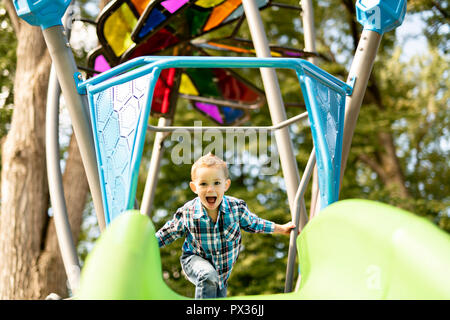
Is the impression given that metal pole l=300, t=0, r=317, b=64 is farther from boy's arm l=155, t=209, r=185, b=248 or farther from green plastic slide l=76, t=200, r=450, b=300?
green plastic slide l=76, t=200, r=450, b=300

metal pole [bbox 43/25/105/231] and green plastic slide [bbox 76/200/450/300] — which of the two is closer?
green plastic slide [bbox 76/200/450/300]

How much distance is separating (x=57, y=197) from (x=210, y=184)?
4.29 ft

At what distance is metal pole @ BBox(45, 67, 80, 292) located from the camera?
331 cm

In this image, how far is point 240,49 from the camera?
18.3 ft

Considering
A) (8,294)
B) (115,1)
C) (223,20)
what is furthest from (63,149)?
(115,1)

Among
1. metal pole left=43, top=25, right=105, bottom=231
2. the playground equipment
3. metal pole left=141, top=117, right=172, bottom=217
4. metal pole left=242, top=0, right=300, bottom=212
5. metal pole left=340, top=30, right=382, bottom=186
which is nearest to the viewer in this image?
the playground equipment

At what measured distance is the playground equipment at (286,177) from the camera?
69.2 inches

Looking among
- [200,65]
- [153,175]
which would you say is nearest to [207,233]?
[200,65]

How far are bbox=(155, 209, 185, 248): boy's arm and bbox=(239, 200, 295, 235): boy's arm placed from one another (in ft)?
1.13

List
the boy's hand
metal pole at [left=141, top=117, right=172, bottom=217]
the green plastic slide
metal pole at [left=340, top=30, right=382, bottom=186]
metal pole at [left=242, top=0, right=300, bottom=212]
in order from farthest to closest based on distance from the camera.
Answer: metal pole at [left=141, top=117, right=172, bottom=217] → metal pole at [left=242, top=0, right=300, bottom=212] → metal pole at [left=340, top=30, right=382, bottom=186] → the boy's hand → the green plastic slide

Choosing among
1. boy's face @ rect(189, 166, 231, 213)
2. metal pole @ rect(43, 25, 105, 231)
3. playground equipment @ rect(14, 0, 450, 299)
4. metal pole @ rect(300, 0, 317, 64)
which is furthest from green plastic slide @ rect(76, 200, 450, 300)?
metal pole @ rect(300, 0, 317, 64)

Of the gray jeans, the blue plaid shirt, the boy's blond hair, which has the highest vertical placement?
the boy's blond hair
